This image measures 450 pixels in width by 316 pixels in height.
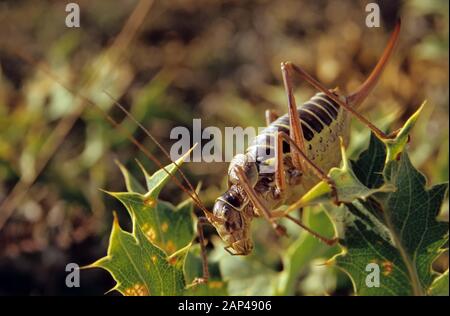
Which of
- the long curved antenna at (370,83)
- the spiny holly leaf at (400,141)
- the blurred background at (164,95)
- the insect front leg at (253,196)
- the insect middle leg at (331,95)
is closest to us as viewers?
the spiny holly leaf at (400,141)

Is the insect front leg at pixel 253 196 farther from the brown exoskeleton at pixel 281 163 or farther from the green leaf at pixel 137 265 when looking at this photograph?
the green leaf at pixel 137 265

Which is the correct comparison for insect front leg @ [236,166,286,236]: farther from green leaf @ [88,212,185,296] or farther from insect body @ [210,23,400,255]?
green leaf @ [88,212,185,296]

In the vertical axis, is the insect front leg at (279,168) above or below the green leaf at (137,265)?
above

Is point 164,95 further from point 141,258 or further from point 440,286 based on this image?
point 440,286

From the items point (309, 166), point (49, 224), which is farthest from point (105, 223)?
point (309, 166)

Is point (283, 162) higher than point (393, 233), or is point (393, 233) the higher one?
point (283, 162)

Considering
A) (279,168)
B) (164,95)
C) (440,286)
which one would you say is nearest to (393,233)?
(440,286)

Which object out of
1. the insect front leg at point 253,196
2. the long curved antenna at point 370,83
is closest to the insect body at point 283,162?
the insect front leg at point 253,196
